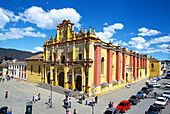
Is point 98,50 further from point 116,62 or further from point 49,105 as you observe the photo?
point 49,105

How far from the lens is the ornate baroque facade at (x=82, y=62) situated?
88.5 feet

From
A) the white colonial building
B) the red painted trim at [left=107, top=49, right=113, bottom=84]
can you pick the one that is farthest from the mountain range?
the red painted trim at [left=107, top=49, right=113, bottom=84]

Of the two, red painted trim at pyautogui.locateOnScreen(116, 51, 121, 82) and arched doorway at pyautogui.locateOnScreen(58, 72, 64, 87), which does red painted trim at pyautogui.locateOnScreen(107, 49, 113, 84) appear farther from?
arched doorway at pyautogui.locateOnScreen(58, 72, 64, 87)

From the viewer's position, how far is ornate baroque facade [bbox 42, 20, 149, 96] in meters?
27.0

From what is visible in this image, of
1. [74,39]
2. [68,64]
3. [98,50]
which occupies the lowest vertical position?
[68,64]

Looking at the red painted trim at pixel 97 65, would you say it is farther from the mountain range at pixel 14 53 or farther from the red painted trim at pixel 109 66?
the mountain range at pixel 14 53

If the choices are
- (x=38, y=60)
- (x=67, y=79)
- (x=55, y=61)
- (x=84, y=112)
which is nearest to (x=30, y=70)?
(x=38, y=60)

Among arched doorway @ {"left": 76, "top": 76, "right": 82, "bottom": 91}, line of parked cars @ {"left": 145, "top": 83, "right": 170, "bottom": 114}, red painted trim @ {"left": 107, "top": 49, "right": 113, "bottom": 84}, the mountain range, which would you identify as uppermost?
the mountain range

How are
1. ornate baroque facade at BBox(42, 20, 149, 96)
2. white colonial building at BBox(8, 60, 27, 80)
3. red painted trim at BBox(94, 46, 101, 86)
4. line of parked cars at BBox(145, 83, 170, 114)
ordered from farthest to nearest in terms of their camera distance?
white colonial building at BBox(8, 60, 27, 80) < ornate baroque facade at BBox(42, 20, 149, 96) < red painted trim at BBox(94, 46, 101, 86) < line of parked cars at BBox(145, 83, 170, 114)

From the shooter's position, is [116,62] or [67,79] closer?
[67,79]

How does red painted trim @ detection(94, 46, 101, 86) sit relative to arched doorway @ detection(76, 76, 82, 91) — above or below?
above

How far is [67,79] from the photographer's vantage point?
102ft

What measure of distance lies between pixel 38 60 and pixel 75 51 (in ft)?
57.7

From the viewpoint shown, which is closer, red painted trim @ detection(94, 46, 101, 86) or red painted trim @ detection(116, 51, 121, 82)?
red painted trim @ detection(94, 46, 101, 86)
